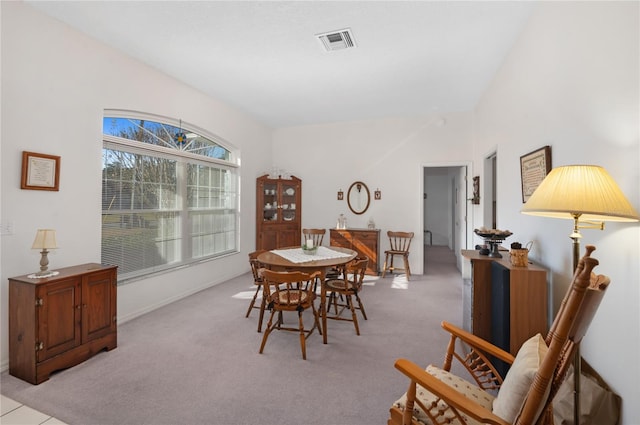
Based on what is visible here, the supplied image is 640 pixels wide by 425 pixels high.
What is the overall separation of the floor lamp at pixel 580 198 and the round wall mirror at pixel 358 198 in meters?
4.80

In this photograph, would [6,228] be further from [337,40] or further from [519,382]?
[519,382]

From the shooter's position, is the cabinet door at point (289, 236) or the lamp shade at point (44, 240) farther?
the cabinet door at point (289, 236)

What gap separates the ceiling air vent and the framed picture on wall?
2067mm

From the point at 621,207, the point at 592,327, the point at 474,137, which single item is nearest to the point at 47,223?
the point at 621,207

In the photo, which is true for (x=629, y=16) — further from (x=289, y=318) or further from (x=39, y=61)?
(x=39, y=61)

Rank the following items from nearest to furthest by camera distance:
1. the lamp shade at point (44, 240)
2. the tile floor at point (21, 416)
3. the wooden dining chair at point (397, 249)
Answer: the tile floor at point (21, 416) < the lamp shade at point (44, 240) < the wooden dining chair at point (397, 249)

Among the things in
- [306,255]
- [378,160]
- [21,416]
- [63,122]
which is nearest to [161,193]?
[63,122]

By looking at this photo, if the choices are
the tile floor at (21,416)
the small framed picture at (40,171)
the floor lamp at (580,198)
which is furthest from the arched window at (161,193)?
the floor lamp at (580,198)

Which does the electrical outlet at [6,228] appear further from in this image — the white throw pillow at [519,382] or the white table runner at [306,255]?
the white throw pillow at [519,382]

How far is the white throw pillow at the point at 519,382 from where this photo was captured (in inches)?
45.8

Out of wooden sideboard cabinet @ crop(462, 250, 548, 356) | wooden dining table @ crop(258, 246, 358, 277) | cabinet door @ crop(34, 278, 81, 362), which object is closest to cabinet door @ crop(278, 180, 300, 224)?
wooden dining table @ crop(258, 246, 358, 277)

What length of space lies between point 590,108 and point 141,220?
14.8ft

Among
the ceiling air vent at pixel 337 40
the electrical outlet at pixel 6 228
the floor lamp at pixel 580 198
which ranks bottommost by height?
the electrical outlet at pixel 6 228

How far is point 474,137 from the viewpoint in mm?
5582
